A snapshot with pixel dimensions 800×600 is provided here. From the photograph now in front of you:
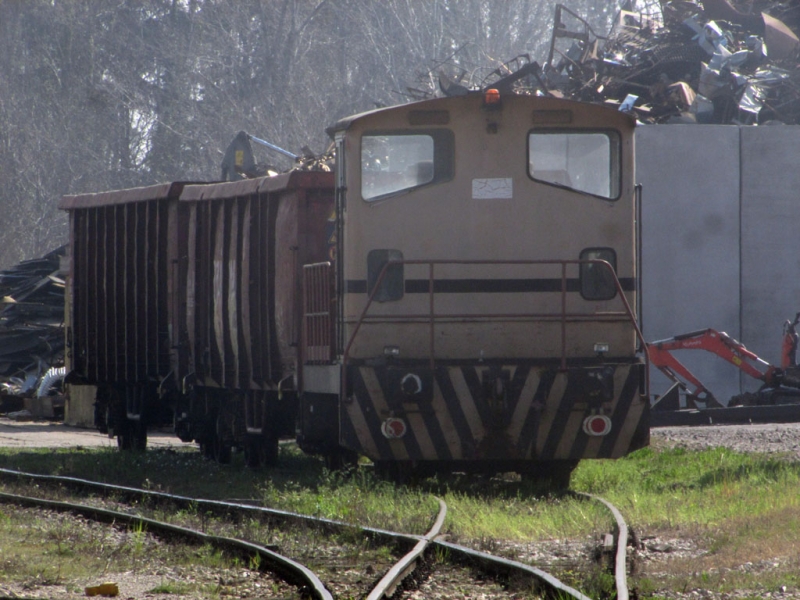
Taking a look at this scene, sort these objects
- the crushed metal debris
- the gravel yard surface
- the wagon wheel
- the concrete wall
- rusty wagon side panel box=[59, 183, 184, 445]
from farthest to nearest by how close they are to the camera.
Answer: the crushed metal debris < the concrete wall < rusty wagon side panel box=[59, 183, 184, 445] < the wagon wheel < the gravel yard surface

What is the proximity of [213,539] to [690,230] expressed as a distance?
14.0m

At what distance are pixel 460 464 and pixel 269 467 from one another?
129 inches

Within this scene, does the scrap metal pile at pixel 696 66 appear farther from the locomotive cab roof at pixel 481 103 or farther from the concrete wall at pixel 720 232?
the locomotive cab roof at pixel 481 103

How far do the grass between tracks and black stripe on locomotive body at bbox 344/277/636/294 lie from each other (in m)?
1.64

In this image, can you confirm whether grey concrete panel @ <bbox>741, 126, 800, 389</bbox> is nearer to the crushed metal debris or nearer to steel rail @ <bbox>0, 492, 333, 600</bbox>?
the crushed metal debris

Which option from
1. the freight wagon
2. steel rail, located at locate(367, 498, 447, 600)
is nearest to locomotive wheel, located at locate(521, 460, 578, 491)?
the freight wagon

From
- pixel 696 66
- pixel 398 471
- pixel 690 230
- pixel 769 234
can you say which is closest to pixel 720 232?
pixel 690 230

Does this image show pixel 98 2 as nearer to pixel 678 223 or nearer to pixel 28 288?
pixel 28 288

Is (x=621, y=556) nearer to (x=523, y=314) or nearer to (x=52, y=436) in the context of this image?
Result: (x=523, y=314)

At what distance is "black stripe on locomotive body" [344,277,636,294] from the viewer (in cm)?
998

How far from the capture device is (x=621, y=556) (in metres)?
6.47

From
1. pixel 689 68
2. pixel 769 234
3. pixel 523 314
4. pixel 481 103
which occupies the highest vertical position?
pixel 689 68

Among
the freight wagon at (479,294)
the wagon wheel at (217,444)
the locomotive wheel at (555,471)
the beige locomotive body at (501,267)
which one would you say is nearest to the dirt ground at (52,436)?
the wagon wheel at (217,444)

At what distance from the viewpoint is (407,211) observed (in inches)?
395
